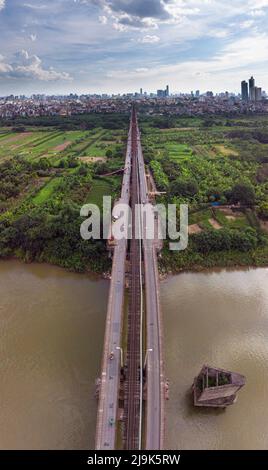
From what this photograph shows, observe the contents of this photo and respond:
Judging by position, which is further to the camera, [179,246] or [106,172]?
[106,172]

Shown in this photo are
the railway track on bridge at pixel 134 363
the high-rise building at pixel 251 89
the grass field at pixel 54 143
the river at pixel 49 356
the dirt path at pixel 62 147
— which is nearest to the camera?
the railway track on bridge at pixel 134 363

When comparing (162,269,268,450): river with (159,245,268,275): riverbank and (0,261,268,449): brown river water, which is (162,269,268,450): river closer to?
(0,261,268,449): brown river water

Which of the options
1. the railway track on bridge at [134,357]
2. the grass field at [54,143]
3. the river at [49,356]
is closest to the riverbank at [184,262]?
the river at [49,356]

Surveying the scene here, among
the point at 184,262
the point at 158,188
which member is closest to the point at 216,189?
the point at 158,188

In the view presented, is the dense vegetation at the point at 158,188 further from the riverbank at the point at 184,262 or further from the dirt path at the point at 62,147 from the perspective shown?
the dirt path at the point at 62,147

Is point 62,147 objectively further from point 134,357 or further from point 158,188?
point 134,357

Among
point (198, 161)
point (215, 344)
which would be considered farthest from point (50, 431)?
point (198, 161)

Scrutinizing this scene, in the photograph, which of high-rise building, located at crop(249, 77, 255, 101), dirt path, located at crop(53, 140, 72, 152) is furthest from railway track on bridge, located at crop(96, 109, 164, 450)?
high-rise building, located at crop(249, 77, 255, 101)
